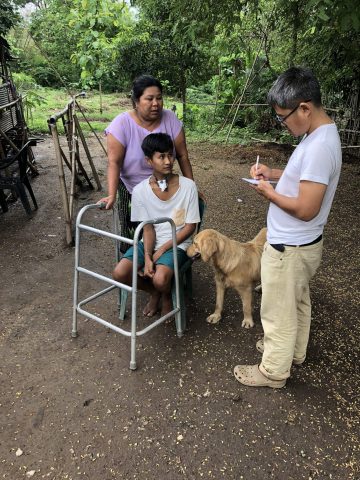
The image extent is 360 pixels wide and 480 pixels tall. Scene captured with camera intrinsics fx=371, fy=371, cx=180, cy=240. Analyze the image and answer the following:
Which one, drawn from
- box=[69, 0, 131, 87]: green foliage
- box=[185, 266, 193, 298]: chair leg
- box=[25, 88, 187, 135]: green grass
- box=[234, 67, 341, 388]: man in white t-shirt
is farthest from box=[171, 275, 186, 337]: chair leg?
box=[69, 0, 131, 87]: green foliage

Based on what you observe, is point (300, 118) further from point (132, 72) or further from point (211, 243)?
point (132, 72)

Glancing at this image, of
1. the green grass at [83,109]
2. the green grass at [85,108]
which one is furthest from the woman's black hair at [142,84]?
the green grass at [83,109]

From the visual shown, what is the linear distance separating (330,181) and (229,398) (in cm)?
149

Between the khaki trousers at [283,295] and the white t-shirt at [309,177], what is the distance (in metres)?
0.08

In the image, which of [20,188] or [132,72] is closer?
[20,188]

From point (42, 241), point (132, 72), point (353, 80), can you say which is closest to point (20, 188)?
point (42, 241)

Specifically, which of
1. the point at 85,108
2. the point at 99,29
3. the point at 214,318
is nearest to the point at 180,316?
the point at 214,318

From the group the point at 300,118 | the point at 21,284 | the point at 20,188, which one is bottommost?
the point at 21,284

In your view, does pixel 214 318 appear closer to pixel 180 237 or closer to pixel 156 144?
pixel 180 237

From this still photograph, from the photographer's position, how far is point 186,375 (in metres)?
2.58

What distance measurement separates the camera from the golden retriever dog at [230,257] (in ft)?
8.77

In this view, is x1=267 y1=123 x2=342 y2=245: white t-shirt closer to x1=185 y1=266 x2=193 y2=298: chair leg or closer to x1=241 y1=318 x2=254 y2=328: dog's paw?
x1=241 y1=318 x2=254 y2=328: dog's paw

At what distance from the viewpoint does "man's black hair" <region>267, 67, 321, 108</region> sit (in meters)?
1.75

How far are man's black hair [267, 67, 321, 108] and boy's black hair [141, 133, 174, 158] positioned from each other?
1013 millimetres
